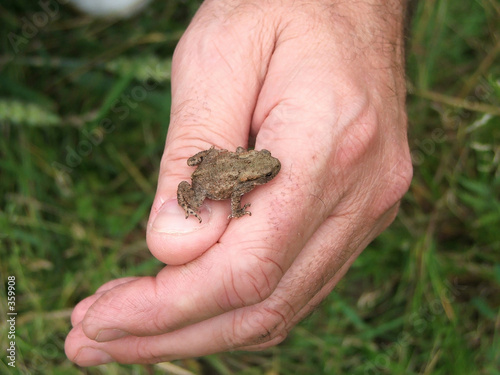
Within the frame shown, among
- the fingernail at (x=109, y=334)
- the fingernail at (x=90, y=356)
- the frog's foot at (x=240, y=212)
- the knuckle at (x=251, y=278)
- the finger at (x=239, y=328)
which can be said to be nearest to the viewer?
the knuckle at (x=251, y=278)

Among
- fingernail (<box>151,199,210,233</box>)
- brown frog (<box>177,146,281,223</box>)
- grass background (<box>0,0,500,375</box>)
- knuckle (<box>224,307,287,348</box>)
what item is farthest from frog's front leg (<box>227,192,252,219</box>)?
grass background (<box>0,0,500,375</box>)

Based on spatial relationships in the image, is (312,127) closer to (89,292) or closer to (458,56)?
(89,292)

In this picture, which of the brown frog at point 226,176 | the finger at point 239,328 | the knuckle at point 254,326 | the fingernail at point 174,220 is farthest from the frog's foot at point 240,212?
the knuckle at point 254,326

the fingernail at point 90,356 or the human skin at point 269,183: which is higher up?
the human skin at point 269,183

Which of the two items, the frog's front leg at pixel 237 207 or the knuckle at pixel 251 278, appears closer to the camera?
the knuckle at pixel 251 278

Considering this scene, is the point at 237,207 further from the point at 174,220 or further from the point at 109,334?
the point at 109,334

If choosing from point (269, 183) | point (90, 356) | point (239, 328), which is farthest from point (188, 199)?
point (90, 356)

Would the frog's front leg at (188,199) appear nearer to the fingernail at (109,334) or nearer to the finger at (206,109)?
the finger at (206,109)

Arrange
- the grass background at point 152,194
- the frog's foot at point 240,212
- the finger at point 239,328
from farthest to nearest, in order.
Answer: the grass background at point 152,194 < the finger at point 239,328 < the frog's foot at point 240,212
